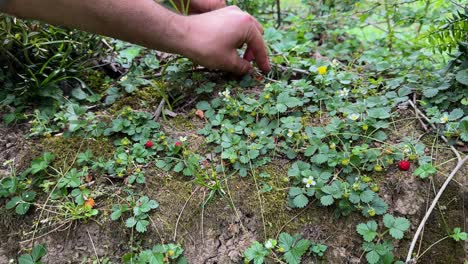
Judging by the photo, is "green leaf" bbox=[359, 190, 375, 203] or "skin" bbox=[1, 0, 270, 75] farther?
"skin" bbox=[1, 0, 270, 75]

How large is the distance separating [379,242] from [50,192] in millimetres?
1208

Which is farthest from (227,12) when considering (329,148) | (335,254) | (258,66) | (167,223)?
(335,254)

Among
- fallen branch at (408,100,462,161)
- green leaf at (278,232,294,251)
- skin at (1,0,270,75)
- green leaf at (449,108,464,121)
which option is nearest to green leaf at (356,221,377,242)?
green leaf at (278,232,294,251)

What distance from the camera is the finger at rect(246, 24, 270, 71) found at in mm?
1833

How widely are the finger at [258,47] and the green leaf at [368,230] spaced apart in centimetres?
96

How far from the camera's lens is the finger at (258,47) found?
1.83m

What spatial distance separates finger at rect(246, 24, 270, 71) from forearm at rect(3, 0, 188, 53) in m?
0.32

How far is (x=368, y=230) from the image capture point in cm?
129

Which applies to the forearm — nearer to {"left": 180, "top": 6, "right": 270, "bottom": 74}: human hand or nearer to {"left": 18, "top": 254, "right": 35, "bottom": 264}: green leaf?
{"left": 180, "top": 6, "right": 270, "bottom": 74}: human hand

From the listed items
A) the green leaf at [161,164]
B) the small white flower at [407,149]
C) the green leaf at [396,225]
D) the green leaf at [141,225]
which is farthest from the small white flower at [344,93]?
the green leaf at [141,225]

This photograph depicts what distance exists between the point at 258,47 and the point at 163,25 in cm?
47

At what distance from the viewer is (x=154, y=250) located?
1318mm

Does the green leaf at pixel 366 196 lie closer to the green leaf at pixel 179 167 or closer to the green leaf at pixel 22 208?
the green leaf at pixel 179 167

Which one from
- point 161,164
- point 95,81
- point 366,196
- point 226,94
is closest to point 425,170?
point 366,196
